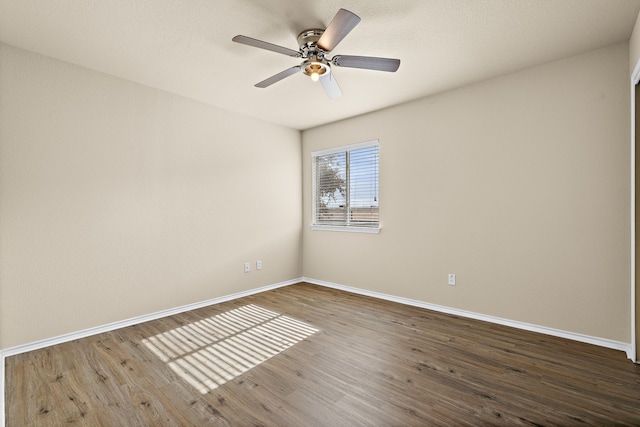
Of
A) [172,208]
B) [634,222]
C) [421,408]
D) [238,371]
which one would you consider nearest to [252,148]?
[172,208]

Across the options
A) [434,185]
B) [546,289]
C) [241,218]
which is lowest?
[546,289]

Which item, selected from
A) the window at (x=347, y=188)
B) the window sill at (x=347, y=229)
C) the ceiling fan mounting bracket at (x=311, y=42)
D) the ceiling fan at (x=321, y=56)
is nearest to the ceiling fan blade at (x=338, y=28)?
the ceiling fan at (x=321, y=56)

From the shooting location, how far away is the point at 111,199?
118 inches

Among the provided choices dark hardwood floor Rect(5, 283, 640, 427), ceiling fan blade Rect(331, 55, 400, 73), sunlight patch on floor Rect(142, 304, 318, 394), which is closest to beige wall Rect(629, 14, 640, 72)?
ceiling fan blade Rect(331, 55, 400, 73)

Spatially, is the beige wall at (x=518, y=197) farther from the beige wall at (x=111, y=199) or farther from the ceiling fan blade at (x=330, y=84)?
the beige wall at (x=111, y=199)

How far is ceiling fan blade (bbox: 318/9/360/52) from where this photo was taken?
1.75m

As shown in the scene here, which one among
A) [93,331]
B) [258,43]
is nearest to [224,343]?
[93,331]

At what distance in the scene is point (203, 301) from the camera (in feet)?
12.3

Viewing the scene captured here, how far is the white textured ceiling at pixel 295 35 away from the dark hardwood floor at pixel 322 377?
2533 millimetres

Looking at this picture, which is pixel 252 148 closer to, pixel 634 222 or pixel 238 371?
pixel 238 371

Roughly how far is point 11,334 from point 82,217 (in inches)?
42.0

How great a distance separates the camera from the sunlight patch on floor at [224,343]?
222 cm

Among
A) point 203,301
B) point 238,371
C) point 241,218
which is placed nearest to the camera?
point 238,371

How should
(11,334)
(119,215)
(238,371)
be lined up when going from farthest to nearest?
(119,215) < (11,334) < (238,371)
